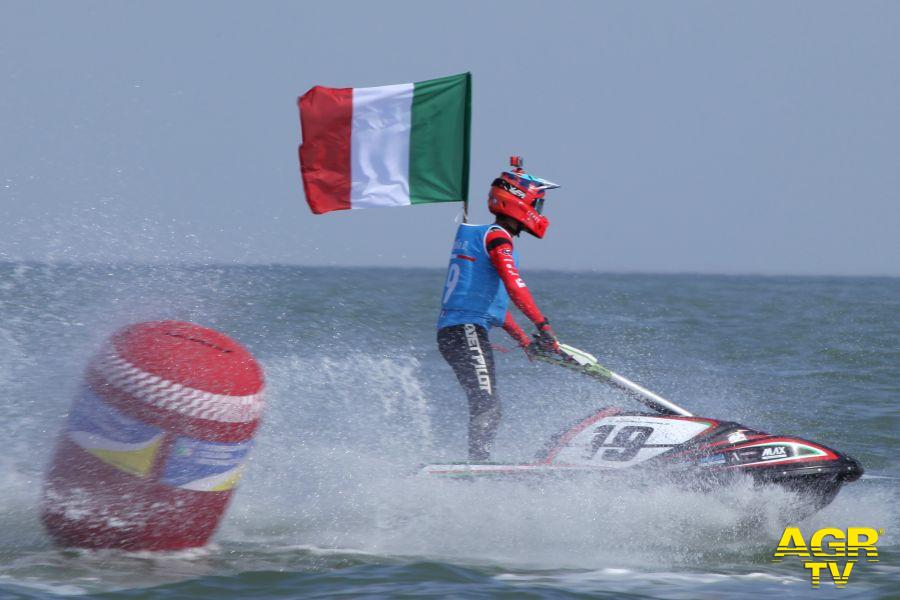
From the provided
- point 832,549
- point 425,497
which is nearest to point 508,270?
point 425,497

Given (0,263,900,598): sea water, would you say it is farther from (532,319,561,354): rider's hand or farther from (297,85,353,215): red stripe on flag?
(297,85,353,215): red stripe on flag

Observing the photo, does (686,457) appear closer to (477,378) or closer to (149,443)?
(477,378)

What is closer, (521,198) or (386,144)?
(521,198)

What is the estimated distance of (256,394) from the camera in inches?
232

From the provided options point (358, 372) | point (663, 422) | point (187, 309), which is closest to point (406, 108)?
point (187, 309)

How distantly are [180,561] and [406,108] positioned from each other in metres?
4.01

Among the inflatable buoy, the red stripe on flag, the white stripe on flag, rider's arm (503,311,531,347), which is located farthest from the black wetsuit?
the inflatable buoy

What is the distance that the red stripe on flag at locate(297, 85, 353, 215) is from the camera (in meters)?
8.25

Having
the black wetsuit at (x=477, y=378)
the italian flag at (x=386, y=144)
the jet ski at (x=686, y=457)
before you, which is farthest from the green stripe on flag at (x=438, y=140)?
the jet ski at (x=686, y=457)

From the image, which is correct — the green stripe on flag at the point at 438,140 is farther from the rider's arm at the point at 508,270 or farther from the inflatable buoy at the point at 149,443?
the inflatable buoy at the point at 149,443

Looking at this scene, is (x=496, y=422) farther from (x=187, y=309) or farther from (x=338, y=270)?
(x=338, y=270)

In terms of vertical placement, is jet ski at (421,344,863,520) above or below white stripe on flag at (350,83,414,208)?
below

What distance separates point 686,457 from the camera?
6758 millimetres

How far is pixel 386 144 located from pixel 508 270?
177 centimetres
